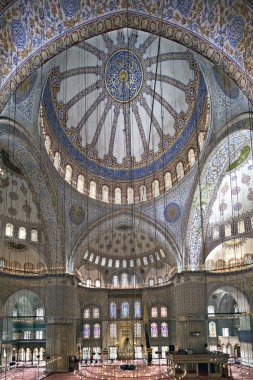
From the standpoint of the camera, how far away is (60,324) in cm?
2158

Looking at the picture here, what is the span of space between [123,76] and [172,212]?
7.89 meters

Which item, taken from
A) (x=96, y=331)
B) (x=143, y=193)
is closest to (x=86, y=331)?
(x=96, y=331)

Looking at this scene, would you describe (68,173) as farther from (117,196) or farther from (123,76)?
(123,76)

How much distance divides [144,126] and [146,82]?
2614mm

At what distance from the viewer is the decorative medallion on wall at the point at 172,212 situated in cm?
2292

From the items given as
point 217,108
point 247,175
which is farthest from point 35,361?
point 217,108

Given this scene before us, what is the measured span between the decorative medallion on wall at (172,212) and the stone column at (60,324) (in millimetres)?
6164

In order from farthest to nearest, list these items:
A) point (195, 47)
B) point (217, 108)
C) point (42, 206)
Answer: point (42, 206) < point (217, 108) < point (195, 47)

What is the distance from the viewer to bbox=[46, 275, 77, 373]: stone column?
21.2 m

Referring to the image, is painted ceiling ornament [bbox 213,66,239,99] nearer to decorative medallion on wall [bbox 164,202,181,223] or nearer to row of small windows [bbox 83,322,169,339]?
decorative medallion on wall [bbox 164,202,181,223]

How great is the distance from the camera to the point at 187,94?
21953 millimetres

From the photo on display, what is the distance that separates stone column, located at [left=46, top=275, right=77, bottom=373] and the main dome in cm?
537

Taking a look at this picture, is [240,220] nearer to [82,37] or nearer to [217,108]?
[217,108]

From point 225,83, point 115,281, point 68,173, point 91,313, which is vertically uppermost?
point 225,83
